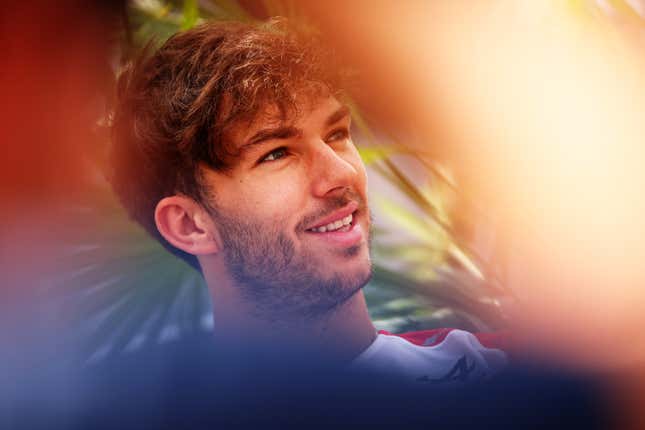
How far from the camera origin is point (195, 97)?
1.40 m

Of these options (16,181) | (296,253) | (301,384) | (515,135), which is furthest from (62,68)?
(515,135)

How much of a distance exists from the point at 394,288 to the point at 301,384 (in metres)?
0.31

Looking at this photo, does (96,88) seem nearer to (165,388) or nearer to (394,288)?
(165,388)

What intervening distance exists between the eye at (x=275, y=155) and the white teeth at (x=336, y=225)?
0.57 feet

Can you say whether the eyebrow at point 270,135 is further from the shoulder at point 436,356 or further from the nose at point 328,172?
the shoulder at point 436,356

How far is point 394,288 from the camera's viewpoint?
1547 mm

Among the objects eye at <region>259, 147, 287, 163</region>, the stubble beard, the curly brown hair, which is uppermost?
the curly brown hair

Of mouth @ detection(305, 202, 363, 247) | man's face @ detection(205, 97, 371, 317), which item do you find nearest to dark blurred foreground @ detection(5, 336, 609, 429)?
man's face @ detection(205, 97, 371, 317)

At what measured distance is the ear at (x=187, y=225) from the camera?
1441mm

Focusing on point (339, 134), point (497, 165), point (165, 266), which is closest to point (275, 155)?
Answer: point (339, 134)

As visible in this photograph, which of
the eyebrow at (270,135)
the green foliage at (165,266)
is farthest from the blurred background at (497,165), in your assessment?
the eyebrow at (270,135)

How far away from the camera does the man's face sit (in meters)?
1.42

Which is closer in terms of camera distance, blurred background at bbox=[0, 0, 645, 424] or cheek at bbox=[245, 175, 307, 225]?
cheek at bbox=[245, 175, 307, 225]

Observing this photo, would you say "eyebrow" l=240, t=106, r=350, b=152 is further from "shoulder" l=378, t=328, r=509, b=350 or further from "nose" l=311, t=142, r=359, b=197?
"shoulder" l=378, t=328, r=509, b=350
